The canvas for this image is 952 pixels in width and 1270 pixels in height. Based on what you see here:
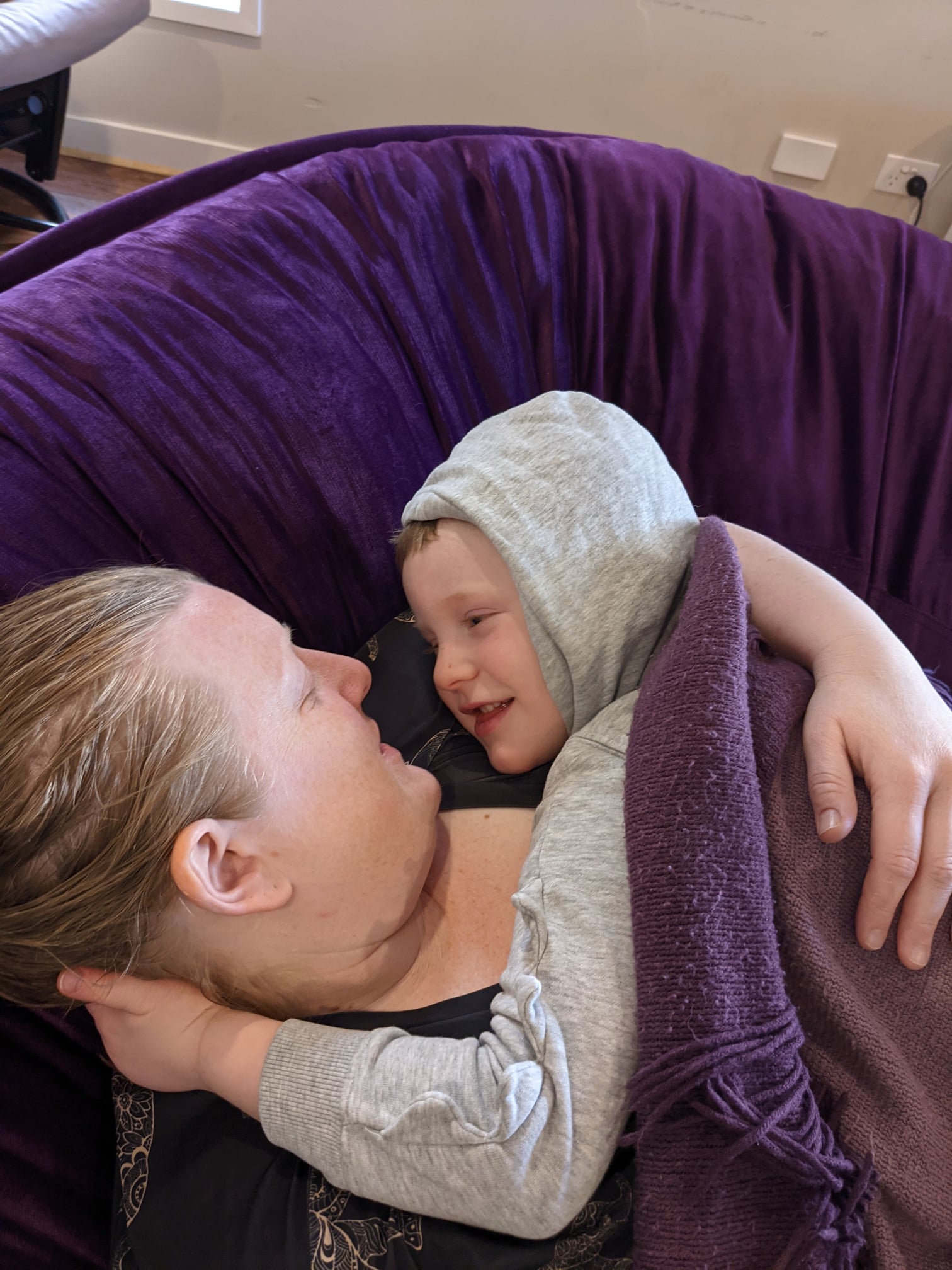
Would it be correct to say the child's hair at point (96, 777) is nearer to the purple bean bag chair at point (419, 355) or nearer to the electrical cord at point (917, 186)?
the purple bean bag chair at point (419, 355)

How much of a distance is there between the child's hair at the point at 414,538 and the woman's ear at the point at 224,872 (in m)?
0.47

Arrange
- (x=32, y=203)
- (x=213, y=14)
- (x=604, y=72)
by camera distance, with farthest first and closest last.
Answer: (x=32, y=203) < (x=213, y=14) < (x=604, y=72)

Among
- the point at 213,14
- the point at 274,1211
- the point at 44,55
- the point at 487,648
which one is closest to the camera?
the point at 274,1211

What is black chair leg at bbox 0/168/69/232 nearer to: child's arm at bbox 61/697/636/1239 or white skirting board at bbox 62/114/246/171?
white skirting board at bbox 62/114/246/171

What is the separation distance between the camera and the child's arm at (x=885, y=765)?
0.82 meters

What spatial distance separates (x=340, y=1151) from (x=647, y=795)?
16.2 inches

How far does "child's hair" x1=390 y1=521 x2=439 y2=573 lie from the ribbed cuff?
1.90 ft

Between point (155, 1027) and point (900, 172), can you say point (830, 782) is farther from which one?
point (900, 172)

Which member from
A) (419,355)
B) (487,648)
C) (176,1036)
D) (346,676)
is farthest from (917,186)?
(176,1036)

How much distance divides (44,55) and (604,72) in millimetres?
1531

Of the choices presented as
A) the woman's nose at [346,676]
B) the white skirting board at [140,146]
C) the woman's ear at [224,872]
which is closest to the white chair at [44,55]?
the white skirting board at [140,146]

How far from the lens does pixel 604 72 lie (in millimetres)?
2533

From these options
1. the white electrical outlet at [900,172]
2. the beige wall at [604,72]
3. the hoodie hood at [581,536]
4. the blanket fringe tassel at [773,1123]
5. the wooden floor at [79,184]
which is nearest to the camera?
the blanket fringe tassel at [773,1123]

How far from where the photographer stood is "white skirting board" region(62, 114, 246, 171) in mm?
3010
